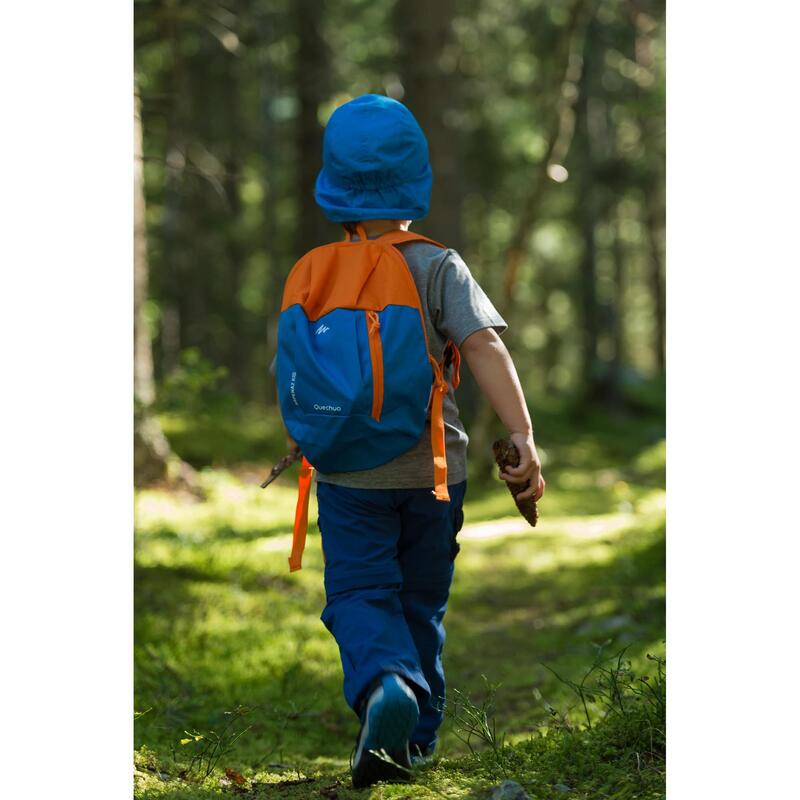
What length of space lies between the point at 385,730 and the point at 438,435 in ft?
3.01

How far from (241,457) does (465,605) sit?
188 inches

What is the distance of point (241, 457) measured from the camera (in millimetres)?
10984

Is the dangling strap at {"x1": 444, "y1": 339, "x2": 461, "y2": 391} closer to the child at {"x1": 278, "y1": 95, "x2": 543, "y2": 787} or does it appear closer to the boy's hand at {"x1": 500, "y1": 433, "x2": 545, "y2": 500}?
the child at {"x1": 278, "y1": 95, "x2": 543, "y2": 787}

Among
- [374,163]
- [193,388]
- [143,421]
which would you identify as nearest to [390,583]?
[374,163]

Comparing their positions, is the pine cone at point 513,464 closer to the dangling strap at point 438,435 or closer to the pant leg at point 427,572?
the dangling strap at point 438,435

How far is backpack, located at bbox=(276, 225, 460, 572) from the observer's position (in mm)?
3268

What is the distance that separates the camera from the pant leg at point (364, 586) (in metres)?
3.30

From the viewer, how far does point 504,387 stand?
10.9ft

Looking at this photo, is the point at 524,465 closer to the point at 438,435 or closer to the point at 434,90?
the point at 438,435

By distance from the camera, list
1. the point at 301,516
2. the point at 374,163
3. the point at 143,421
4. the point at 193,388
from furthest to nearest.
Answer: the point at 143,421 < the point at 193,388 < the point at 301,516 < the point at 374,163

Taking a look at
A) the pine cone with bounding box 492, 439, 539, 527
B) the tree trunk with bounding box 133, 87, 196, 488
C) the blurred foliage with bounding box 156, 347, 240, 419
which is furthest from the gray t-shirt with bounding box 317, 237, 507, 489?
the tree trunk with bounding box 133, 87, 196, 488
